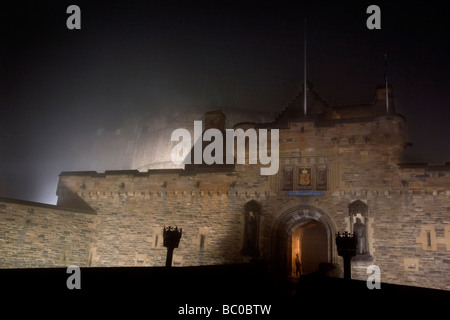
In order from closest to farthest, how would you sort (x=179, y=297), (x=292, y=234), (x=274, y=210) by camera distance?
(x=179, y=297)
(x=274, y=210)
(x=292, y=234)

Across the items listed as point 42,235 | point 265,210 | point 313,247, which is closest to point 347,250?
point 265,210

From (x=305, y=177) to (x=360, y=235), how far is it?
10.4 feet

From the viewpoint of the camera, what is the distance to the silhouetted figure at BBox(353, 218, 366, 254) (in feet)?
44.1

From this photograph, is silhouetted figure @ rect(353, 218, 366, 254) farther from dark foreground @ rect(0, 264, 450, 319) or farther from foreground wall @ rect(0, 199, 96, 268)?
foreground wall @ rect(0, 199, 96, 268)

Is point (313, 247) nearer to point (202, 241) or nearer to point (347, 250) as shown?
point (202, 241)

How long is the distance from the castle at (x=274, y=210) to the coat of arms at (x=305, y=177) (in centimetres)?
6

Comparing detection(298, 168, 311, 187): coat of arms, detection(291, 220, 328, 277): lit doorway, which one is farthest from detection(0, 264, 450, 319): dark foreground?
detection(291, 220, 328, 277): lit doorway

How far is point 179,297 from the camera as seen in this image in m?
5.79

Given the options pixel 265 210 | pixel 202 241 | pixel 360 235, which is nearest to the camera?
pixel 360 235

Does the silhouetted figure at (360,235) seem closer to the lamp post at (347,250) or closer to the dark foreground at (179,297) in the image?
the lamp post at (347,250)

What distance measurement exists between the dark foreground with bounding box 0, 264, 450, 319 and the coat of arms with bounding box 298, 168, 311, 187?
26.6 feet

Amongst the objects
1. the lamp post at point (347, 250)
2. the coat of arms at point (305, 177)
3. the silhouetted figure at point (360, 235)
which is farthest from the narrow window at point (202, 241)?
the lamp post at point (347, 250)

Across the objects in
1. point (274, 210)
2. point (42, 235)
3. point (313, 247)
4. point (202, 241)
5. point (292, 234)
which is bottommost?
point (313, 247)

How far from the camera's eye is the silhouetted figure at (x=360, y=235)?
13445 millimetres
